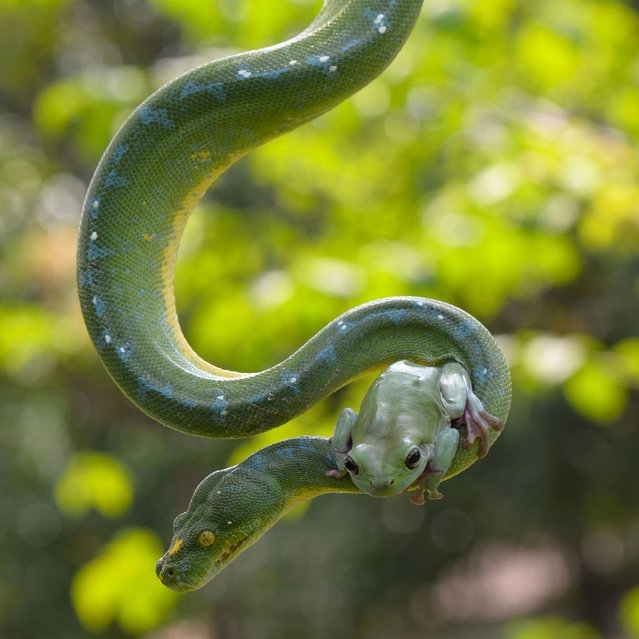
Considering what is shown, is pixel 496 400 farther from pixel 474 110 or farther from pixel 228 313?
pixel 474 110

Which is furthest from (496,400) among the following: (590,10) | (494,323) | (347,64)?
(494,323)

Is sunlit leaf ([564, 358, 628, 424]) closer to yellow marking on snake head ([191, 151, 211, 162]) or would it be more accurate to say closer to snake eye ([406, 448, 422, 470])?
yellow marking on snake head ([191, 151, 211, 162])

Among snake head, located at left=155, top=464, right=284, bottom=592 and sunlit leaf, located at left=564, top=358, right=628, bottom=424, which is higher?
snake head, located at left=155, top=464, right=284, bottom=592

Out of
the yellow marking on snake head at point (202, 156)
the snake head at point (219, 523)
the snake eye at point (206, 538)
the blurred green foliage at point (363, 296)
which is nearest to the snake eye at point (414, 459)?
the snake head at point (219, 523)

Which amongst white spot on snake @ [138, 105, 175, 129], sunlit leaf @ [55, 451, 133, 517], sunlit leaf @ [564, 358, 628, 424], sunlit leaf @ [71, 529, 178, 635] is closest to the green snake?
white spot on snake @ [138, 105, 175, 129]

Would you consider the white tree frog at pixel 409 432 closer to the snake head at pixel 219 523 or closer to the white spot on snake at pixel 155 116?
the snake head at pixel 219 523

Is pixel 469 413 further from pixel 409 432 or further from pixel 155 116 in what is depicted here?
pixel 155 116
